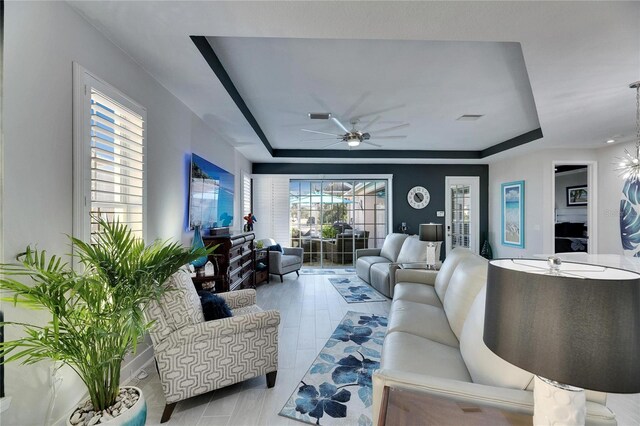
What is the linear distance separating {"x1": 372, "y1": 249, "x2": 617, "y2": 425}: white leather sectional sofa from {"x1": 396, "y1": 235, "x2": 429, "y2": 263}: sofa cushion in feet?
4.43

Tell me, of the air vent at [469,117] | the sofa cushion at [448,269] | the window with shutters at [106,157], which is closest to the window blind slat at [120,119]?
the window with shutters at [106,157]

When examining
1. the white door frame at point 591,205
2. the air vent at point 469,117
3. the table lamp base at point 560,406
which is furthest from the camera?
the white door frame at point 591,205

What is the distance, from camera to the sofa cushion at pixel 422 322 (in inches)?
79.3

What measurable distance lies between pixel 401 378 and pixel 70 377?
1922 millimetres

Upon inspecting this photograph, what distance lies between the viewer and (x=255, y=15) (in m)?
1.65

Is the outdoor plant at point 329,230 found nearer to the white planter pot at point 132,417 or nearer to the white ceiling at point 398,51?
the white ceiling at point 398,51

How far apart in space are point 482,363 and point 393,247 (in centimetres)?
390

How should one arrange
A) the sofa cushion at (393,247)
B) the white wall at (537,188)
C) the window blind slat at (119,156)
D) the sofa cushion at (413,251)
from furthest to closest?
the sofa cushion at (393,247) → the white wall at (537,188) → the sofa cushion at (413,251) → the window blind slat at (119,156)

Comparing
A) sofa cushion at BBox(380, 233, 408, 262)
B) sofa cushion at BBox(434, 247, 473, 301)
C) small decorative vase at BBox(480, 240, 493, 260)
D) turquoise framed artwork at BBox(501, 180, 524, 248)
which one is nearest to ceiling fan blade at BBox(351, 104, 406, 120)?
sofa cushion at BBox(434, 247, 473, 301)

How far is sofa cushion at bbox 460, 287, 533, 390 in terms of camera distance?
1199 mm

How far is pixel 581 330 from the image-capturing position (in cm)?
69

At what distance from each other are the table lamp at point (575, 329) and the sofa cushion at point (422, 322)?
132 cm

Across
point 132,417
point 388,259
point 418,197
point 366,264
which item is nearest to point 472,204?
point 418,197

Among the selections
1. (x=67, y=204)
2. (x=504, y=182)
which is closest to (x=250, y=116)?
(x=67, y=204)
